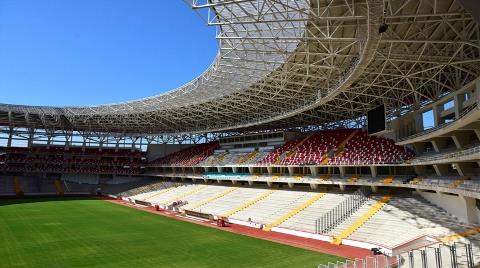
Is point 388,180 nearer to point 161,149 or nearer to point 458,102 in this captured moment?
point 458,102

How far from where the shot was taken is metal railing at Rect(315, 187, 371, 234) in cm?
2814

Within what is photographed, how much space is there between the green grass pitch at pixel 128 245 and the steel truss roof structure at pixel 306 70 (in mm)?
12307

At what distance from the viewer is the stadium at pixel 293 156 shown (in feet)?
66.6

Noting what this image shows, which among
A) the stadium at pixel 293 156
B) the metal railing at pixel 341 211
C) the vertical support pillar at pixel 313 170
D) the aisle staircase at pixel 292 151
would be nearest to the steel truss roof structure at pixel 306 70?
the stadium at pixel 293 156

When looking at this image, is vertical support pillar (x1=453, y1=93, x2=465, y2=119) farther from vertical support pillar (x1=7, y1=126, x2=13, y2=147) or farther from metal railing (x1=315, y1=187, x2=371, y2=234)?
vertical support pillar (x1=7, y1=126, x2=13, y2=147)

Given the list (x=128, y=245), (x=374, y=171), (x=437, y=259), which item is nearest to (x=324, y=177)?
(x=374, y=171)

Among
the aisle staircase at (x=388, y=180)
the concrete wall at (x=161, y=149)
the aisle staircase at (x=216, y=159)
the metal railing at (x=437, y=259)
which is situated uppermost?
the concrete wall at (x=161, y=149)

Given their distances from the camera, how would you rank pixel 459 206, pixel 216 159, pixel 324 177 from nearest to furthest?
1. pixel 459 206
2. pixel 324 177
3. pixel 216 159

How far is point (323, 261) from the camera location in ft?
67.6

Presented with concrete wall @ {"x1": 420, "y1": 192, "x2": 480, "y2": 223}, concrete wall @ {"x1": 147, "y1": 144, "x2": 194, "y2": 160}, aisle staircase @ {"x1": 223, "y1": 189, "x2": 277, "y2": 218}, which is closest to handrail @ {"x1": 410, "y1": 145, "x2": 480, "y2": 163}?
concrete wall @ {"x1": 420, "y1": 192, "x2": 480, "y2": 223}

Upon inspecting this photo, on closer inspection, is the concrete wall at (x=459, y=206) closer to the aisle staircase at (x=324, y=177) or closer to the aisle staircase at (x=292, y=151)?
the aisle staircase at (x=324, y=177)

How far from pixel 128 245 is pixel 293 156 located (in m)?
24.2

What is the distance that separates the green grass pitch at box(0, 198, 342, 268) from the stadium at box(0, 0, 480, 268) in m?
0.17

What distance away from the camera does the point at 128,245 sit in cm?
2425
